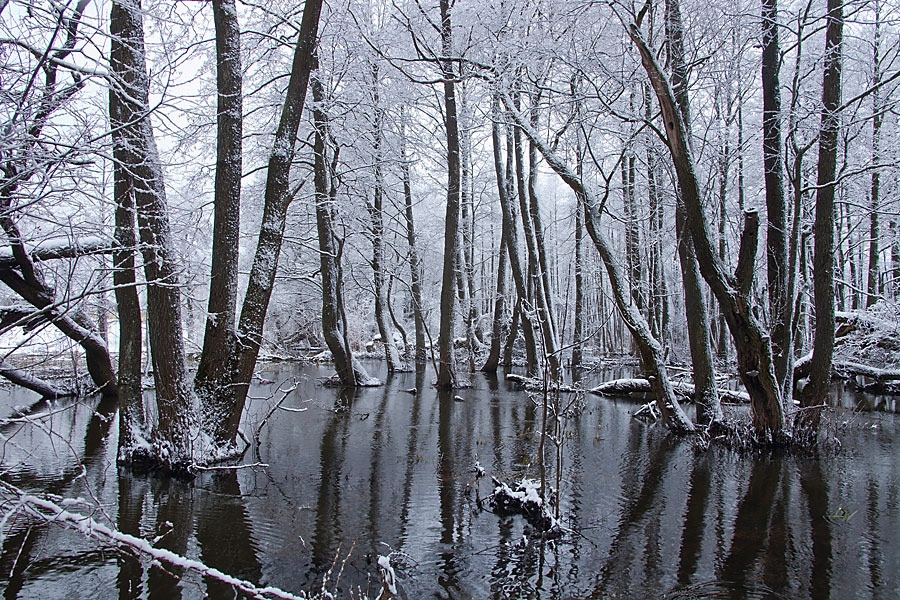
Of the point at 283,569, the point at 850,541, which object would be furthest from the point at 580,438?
the point at 283,569

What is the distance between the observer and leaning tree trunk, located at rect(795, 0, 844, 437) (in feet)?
27.6

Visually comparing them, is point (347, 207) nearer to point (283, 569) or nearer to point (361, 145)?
point (361, 145)

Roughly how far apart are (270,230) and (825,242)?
8.30 m

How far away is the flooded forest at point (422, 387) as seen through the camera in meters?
3.82

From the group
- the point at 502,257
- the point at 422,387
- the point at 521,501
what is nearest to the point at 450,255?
the point at 422,387

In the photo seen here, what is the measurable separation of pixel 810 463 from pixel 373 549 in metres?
6.24

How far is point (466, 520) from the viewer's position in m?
5.43

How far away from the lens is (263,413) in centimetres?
1073

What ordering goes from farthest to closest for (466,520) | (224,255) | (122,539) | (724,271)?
(724,271), (224,255), (466,520), (122,539)

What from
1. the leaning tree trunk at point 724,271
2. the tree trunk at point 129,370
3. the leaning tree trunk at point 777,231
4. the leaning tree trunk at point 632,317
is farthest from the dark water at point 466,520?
the leaning tree trunk at point 777,231

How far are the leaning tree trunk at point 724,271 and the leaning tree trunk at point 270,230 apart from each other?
4.40m

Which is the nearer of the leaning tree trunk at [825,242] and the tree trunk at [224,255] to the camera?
the tree trunk at [224,255]

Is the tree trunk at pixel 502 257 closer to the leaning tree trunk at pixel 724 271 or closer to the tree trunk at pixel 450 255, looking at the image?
the tree trunk at pixel 450 255

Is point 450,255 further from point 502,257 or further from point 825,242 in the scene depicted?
point 825,242
